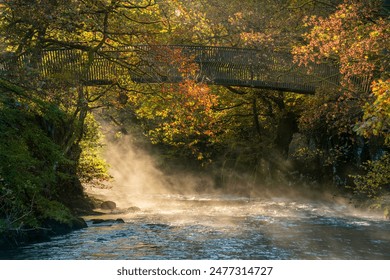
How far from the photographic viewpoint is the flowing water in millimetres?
17031

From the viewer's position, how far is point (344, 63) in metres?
23.2

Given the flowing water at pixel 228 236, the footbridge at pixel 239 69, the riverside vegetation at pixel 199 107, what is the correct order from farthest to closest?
the footbridge at pixel 239 69
the riverside vegetation at pixel 199 107
the flowing water at pixel 228 236

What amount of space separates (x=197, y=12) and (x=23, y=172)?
2040 cm

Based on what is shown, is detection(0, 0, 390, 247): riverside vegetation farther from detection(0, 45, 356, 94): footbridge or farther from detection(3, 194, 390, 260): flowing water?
detection(3, 194, 390, 260): flowing water

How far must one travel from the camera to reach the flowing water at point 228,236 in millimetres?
17031

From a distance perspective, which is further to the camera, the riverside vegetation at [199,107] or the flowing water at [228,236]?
the riverside vegetation at [199,107]

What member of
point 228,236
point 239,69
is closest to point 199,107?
point 239,69

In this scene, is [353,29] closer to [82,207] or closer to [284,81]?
[284,81]

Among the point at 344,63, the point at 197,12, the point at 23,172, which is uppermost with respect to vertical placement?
the point at 197,12

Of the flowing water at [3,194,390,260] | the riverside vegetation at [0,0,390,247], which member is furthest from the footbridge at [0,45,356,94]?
the flowing water at [3,194,390,260]

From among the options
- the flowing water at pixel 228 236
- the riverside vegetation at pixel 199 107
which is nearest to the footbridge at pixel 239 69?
the riverside vegetation at pixel 199 107

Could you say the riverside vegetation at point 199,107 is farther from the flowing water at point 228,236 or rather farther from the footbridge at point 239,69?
the flowing water at point 228,236

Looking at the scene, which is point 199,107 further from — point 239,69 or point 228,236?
point 228,236
